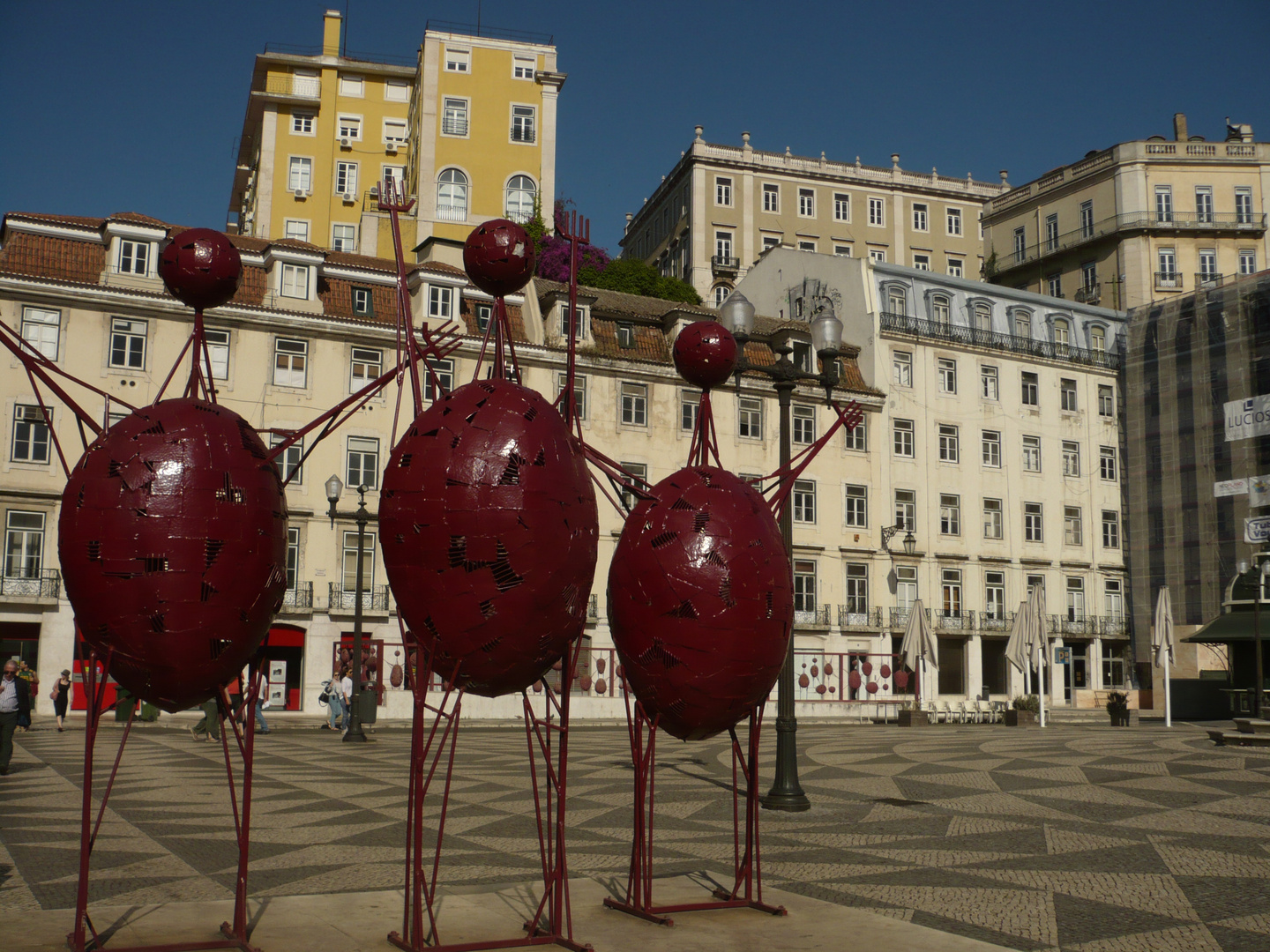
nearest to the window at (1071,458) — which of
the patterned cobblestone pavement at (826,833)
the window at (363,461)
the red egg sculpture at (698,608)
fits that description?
the window at (363,461)

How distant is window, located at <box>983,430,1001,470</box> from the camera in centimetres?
4647

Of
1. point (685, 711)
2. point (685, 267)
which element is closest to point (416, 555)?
point (685, 711)

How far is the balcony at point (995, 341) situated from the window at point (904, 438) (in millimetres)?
3660

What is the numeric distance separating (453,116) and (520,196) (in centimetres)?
483

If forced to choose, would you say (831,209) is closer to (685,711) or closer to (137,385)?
(137,385)

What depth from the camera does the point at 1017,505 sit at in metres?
46.6

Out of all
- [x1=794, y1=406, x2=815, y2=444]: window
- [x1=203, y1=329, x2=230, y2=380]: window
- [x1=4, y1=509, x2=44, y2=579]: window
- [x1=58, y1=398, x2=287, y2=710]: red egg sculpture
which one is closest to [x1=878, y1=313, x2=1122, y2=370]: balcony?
[x1=794, y1=406, x2=815, y2=444]: window

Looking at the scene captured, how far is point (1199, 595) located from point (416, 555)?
153ft

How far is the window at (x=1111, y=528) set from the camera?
160 feet

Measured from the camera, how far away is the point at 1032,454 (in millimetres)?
47594

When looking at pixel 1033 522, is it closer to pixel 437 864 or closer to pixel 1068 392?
pixel 1068 392

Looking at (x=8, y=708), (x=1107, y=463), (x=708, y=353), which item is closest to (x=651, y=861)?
(x=708, y=353)

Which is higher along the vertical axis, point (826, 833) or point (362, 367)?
point (362, 367)

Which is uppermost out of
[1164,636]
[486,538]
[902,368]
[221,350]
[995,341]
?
[995,341]
